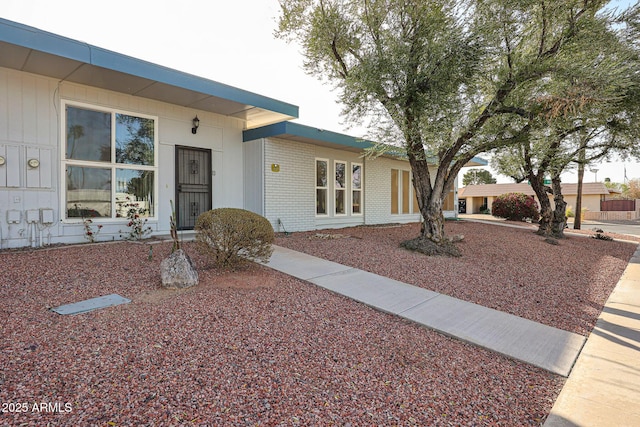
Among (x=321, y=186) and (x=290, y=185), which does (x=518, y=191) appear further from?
(x=290, y=185)

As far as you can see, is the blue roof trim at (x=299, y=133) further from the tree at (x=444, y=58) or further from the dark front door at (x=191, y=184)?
the tree at (x=444, y=58)

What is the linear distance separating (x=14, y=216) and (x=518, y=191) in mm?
39918

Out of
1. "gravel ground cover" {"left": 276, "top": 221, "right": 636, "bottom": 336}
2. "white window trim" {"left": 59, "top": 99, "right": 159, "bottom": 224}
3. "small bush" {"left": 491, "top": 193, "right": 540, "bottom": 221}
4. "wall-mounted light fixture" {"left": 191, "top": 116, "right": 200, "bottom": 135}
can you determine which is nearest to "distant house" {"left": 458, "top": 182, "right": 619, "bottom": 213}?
"small bush" {"left": 491, "top": 193, "right": 540, "bottom": 221}

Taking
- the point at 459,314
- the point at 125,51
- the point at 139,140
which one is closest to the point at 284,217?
the point at 139,140

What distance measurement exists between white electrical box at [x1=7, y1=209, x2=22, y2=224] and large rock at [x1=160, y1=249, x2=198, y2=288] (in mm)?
3917

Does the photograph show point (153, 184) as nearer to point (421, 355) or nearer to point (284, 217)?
point (284, 217)

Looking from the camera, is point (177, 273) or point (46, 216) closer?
point (177, 273)

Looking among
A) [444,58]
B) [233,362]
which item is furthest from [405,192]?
[233,362]

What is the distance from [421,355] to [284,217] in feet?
22.6

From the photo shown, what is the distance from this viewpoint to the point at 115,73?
6.07 m

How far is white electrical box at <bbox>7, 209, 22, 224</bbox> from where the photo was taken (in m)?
5.87

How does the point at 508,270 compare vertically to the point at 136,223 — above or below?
below

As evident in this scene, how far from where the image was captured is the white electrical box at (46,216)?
20.2ft

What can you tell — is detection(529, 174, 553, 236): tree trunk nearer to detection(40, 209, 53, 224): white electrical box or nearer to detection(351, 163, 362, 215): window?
detection(351, 163, 362, 215): window
